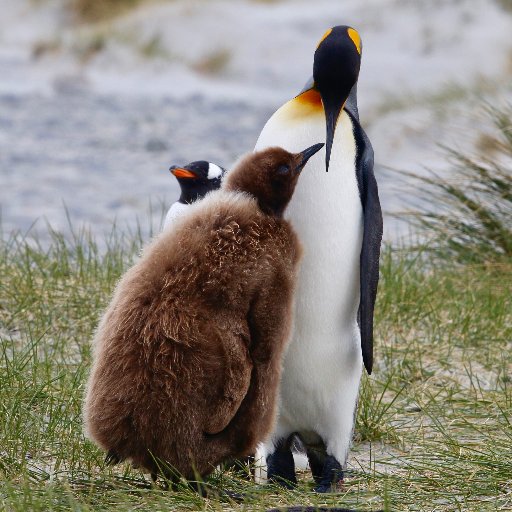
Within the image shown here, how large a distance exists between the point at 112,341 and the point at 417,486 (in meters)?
1.03

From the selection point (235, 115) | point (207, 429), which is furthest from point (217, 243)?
point (235, 115)

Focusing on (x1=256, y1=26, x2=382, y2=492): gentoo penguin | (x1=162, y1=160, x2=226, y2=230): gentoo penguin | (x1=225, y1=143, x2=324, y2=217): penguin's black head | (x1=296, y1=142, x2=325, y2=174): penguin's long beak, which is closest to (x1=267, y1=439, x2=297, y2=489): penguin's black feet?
(x1=256, y1=26, x2=382, y2=492): gentoo penguin

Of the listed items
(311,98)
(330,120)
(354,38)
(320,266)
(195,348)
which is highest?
(354,38)

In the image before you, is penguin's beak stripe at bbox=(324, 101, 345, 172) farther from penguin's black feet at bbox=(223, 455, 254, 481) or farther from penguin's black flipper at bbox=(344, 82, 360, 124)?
penguin's black feet at bbox=(223, 455, 254, 481)

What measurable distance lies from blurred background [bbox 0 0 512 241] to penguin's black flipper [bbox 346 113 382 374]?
10.5m

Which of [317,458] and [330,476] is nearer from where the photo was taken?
[330,476]

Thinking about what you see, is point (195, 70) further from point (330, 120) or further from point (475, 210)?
point (330, 120)

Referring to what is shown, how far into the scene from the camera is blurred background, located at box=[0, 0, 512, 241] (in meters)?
16.4

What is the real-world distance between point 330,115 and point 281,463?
1.22m

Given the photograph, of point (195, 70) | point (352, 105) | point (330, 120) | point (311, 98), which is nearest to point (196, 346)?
point (330, 120)

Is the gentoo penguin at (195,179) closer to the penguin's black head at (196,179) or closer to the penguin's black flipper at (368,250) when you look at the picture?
the penguin's black head at (196,179)

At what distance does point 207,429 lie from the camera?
3412 millimetres

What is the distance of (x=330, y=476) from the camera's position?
3967mm

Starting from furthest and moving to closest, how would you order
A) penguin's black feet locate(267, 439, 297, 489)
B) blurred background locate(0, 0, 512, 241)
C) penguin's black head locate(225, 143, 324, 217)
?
blurred background locate(0, 0, 512, 241), penguin's black feet locate(267, 439, 297, 489), penguin's black head locate(225, 143, 324, 217)
